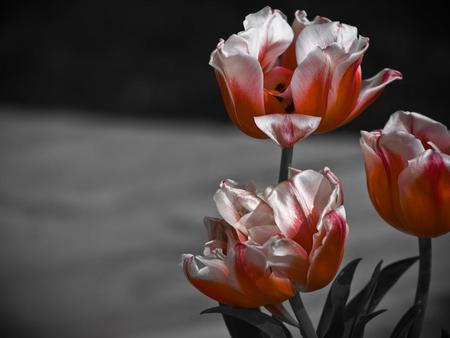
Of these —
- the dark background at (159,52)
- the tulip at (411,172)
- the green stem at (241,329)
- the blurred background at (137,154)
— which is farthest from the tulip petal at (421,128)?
the dark background at (159,52)

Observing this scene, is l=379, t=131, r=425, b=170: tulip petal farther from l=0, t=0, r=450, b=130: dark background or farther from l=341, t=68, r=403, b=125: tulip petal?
l=0, t=0, r=450, b=130: dark background

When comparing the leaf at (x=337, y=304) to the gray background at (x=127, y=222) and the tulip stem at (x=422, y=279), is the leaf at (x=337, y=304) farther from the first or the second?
the gray background at (x=127, y=222)

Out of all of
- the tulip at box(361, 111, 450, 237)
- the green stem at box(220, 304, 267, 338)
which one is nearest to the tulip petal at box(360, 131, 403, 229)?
the tulip at box(361, 111, 450, 237)

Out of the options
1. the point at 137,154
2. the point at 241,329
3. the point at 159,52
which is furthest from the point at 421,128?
the point at 159,52

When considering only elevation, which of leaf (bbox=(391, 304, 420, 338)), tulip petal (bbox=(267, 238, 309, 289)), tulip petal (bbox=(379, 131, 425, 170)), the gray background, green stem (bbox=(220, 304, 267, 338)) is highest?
tulip petal (bbox=(379, 131, 425, 170))

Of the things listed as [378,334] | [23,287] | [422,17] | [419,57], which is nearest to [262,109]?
[378,334]

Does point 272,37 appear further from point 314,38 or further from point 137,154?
point 137,154
